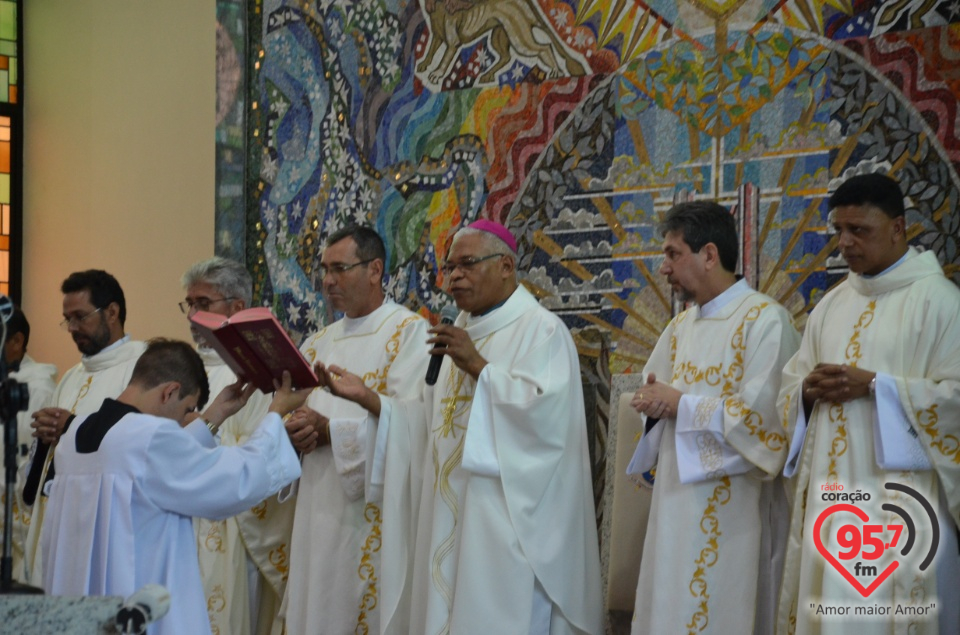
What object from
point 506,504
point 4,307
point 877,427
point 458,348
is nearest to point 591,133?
point 458,348

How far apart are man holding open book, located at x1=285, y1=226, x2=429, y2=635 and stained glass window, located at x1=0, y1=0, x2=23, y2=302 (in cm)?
404

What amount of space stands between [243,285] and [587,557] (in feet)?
8.28

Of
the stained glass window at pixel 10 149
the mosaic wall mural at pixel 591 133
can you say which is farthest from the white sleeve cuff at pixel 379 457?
the stained glass window at pixel 10 149

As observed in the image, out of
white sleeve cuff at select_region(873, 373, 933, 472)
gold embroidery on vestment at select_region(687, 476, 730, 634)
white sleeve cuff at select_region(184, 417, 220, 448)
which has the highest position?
white sleeve cuff at select_region(873, 373, 933, 472)

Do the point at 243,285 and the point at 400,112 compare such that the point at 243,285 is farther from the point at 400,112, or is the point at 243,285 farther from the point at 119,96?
the point at 119,96

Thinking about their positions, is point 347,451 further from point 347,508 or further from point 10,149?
point 10,149

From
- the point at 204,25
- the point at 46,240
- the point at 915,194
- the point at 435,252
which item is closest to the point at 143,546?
the point at 435,252

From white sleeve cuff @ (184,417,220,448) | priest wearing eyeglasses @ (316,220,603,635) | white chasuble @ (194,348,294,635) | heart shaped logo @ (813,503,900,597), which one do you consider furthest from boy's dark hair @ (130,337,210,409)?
heart shaped logo @ (813,503,900,597)

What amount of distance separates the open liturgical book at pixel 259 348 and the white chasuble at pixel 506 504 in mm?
819

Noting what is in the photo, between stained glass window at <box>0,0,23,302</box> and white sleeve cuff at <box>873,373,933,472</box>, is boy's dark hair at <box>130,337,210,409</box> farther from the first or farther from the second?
stained glass window at <box>0,0,23,302</box>

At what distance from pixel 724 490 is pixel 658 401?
45 cm

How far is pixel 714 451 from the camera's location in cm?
551

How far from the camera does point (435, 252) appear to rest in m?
7.46

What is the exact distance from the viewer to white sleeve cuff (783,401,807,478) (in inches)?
209
